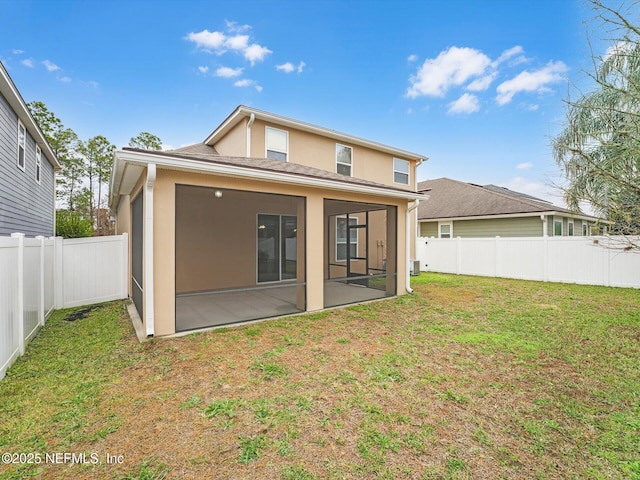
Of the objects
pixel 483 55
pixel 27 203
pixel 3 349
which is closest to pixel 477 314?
pixel 3 349

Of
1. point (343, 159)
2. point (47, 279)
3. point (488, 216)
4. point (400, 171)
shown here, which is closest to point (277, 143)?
point (343, 159)

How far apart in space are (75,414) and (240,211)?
6906mm

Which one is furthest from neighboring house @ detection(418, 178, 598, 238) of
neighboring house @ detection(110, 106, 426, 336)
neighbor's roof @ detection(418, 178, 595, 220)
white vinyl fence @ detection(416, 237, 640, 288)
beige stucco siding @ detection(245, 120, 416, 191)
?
neighboring house @ detection(110, 106, 426, 336)

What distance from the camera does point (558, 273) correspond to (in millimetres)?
10617

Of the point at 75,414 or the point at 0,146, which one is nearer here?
the point at 75,414

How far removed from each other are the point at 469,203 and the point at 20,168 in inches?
713

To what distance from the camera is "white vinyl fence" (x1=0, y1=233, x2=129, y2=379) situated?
3605 mm

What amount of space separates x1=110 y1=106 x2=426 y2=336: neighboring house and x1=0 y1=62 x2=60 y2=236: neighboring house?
2103mm

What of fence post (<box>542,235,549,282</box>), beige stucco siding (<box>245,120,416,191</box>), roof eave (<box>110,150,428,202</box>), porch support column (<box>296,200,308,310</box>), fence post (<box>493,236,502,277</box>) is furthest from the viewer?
fence post (<box>493,236,502,277</box>)

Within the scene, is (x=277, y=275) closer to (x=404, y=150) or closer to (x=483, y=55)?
(x=404, y=150)

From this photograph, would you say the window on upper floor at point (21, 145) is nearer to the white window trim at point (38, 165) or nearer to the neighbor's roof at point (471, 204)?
the white window trim at point (38, 165)

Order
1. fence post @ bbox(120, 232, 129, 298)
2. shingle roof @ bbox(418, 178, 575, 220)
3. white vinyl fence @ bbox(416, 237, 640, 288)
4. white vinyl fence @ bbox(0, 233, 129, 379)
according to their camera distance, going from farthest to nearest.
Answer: shingle roof @ bbox(418, 178, 575, 220)
white vinyl fence @ bbox(416, 237, 640, 288)
fence post @ bbox(120, 232, 129, 298)
white vinyl fence @ bbox(0, 233, 129, 379)

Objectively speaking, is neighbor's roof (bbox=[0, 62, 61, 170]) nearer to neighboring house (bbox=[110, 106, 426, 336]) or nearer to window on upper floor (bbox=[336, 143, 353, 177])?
neighboring house (bbox=[110, 106, 426, 336])

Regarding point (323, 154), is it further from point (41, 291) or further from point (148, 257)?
point (41, 291)
